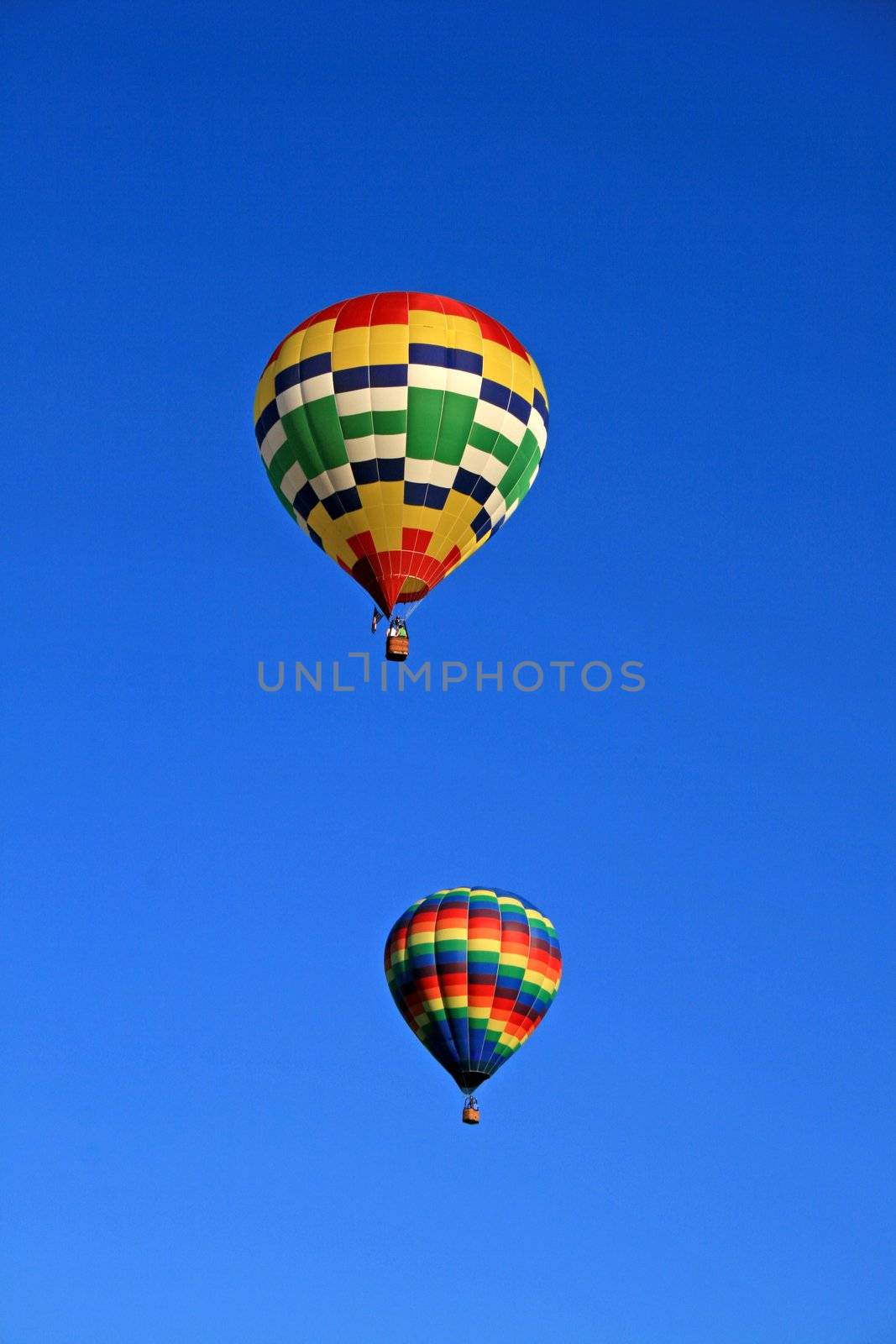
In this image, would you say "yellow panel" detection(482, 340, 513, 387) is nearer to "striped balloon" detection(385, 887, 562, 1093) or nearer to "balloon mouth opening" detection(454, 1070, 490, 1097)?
"striped balloon" detection(385, 887, 562, 1093)

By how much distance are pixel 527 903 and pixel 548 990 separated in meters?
1.66

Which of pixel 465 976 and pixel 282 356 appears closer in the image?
pixel 282 356

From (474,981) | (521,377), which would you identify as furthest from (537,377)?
(474,981)

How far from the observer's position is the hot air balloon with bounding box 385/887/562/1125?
32.7 m

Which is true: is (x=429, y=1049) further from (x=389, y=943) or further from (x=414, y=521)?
(x=414, y=521)

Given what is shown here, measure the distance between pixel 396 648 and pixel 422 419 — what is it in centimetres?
297

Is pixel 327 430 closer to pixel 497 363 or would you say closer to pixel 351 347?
pixel 351 347

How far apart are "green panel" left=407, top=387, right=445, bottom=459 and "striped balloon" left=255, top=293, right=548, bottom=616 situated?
0.02m

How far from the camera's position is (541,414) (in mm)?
26484

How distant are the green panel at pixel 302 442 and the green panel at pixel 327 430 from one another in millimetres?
67

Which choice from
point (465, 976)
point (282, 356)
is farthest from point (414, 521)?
point (465, 976)

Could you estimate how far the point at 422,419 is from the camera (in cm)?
2503

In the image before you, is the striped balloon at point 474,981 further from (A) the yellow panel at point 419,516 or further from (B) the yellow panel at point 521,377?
(B) the yellow panel at point 521,377

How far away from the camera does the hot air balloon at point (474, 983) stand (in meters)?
32.7
